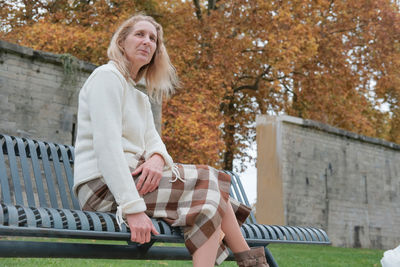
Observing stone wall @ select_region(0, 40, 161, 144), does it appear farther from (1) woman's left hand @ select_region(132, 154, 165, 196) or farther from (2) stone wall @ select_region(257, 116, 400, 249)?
(1) woman's left hand @ select_region(132, 154, 165, 196)

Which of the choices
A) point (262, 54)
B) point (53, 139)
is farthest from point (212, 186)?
point (262, 54)

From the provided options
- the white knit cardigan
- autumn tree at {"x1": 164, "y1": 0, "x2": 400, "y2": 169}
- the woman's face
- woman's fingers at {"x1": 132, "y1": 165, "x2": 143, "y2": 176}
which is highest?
autumn tree at {"x1": 164, "y1": 0, "x2": 400, "y2": 169}

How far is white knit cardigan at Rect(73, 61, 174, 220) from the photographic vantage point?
229cm

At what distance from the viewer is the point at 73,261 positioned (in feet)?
16.8

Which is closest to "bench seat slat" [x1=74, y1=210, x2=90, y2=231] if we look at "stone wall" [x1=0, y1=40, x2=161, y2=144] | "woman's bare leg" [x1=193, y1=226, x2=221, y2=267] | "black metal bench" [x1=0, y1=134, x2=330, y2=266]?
"black metal bench" [x1=0, y1=134, x2=330, y2=266]

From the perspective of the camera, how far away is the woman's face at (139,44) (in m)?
2.77

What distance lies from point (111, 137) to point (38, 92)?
7.33 metres

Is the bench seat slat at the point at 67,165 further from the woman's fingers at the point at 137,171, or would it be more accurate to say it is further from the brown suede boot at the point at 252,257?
the brown suede boot at the point at 252,257

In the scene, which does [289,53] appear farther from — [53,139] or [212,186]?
[212,186]

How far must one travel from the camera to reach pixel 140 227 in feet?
7.15

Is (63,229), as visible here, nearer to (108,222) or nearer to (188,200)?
(108,222)

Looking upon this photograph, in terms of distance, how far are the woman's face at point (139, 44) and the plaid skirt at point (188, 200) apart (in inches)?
22.0

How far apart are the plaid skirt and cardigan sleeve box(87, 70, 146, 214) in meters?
0.15

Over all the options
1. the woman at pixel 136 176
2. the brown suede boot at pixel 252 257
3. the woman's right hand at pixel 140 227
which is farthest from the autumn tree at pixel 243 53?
the woman's right hand at pixel 140 227
